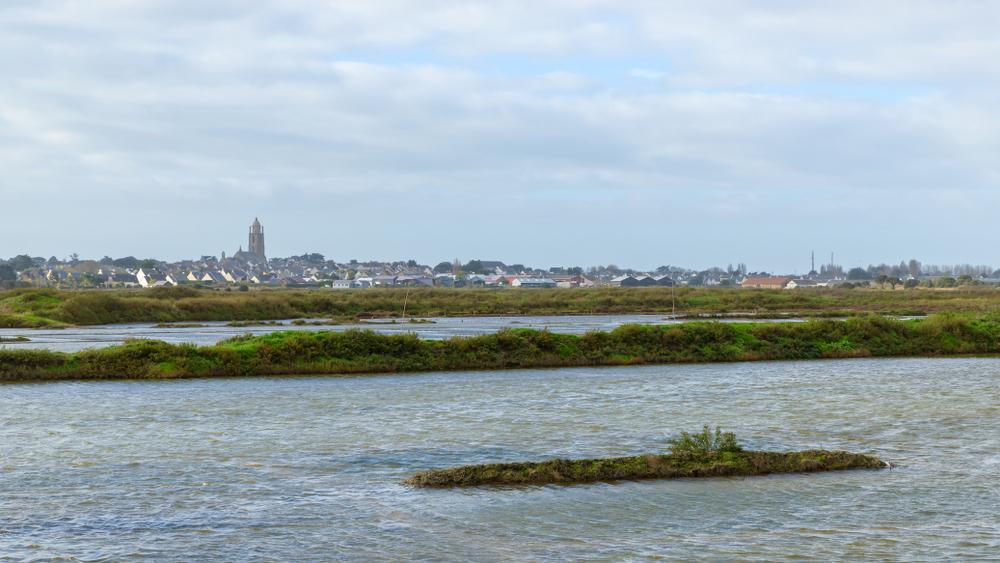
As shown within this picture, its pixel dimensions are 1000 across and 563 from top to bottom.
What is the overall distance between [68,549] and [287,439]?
738 cm

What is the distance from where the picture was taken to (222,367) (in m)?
29.5

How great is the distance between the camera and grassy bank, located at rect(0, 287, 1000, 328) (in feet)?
232

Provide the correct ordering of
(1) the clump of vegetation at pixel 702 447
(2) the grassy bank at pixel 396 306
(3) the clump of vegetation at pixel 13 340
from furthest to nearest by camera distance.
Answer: (2) the grassy bank at pixel 396 306
(3) the clump of vegetation at pixel 13 340
(1) the clump of vegetation at pixel 702 447

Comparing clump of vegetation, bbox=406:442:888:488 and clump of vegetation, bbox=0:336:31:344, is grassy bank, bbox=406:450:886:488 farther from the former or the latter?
clump of vegetation, bbox=0:336:31:344

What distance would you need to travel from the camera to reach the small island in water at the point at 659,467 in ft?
47.4

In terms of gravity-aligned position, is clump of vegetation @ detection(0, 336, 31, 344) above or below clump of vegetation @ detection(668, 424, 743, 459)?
above

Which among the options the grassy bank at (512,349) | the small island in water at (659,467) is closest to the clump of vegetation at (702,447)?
the small island in water at (659,467)

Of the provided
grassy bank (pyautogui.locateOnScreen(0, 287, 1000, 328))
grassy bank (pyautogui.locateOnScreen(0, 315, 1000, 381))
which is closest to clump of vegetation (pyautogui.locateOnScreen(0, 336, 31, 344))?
grassy bank (pyautogui.locateOnScreen(0, 287, 1000, 328))

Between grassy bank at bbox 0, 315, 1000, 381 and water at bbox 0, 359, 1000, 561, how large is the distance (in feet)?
7.44

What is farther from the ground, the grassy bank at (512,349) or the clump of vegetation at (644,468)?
the grassy bank at (512,349)

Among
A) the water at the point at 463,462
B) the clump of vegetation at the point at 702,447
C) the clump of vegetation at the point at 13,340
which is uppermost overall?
the clump of vegetation at the point at 13,340

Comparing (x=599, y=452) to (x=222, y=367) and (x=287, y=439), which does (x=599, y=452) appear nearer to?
(x=287, y=439)

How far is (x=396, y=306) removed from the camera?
86.6 meters

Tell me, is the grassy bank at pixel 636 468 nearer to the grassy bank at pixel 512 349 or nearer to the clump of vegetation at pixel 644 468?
the clump of vegetation at pixel 644 468
